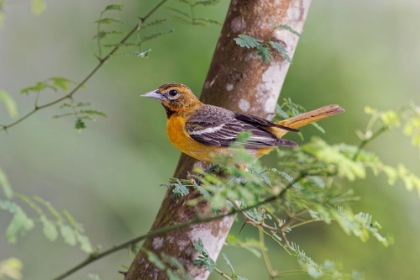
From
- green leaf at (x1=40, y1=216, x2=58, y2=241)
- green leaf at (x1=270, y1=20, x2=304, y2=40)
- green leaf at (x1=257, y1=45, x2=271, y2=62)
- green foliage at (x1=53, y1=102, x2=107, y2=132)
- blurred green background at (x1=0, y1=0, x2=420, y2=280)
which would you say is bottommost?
blurred green background at (x1=0, y1=0, x2=420, y2=280)

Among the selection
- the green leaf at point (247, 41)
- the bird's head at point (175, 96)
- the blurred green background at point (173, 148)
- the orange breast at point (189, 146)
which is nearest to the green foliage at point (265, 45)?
the green leaf at point (247, 41)

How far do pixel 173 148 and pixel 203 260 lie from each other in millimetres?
4495

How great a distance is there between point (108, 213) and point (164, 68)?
1.99m

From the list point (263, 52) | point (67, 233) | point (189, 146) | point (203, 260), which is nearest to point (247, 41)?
point (263, 52)

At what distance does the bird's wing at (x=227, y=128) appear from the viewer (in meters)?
3.46

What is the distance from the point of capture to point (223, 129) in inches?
141

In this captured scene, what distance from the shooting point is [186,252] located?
288cm

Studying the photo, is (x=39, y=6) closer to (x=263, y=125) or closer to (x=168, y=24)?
(x=263, y=125)

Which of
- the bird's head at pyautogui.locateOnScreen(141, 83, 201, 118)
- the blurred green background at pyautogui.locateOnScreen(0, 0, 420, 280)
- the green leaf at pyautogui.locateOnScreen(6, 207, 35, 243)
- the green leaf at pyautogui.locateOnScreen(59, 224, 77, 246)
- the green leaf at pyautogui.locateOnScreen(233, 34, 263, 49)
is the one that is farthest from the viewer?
the blurred green background at pyautogui.locateOnScreen(0, 0, 420, 280)

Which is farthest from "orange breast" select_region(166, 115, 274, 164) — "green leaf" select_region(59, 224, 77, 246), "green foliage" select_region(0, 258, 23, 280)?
"green foliage" select_region(0, 258, 23, 280)

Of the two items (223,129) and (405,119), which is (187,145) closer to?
(223,129)

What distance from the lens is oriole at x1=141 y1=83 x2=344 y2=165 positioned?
343 centimetres

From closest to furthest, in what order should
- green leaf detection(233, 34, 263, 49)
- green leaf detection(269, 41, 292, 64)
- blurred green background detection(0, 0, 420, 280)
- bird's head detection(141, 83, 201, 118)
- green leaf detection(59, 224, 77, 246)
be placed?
1. green leaf detection(59, 224, 77, 246)
2. green leaf detection(233, 34, 263, 49)
3. green leaf detection(269, 41, 292, 64)
4. bird's head detection(141, 83, 201, 118)
5. blurred green background detection(0, 0, 420, 280)

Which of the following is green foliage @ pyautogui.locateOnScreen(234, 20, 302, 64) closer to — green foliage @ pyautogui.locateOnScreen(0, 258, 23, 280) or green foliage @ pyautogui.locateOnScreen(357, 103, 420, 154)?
green foliage @ pyautogui.locateOnScreen(357, 103, 420, 154)
